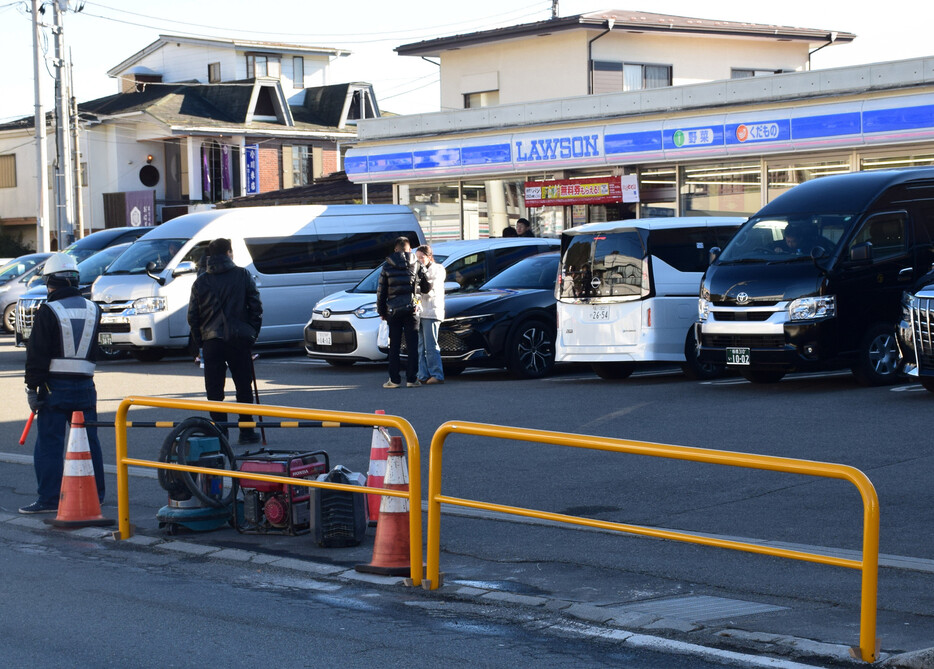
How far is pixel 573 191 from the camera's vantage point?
26.2 metres

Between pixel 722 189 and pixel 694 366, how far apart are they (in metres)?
9.38

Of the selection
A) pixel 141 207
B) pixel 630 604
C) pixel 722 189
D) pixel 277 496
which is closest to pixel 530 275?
pixel 722 189

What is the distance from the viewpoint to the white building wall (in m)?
34.6

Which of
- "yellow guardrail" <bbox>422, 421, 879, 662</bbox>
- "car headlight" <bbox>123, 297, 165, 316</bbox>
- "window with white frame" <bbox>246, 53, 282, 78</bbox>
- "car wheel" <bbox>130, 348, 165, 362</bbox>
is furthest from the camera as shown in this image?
"window with white frame" <bbox>246, 53, 282, 78</bbox>

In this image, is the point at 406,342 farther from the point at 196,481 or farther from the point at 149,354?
the point at 196,481

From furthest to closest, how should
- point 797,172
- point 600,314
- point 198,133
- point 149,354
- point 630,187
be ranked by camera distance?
point 198,133, point 630,187, point 797,172, point 149,354, point 600,314

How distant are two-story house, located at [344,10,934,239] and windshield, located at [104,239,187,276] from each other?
28.5 feet

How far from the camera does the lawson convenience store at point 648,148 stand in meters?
21.3

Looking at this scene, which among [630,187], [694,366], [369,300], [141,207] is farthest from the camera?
[141,207]

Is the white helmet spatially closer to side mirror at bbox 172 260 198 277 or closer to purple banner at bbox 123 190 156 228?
side mirror at bbox 172 260 198 277

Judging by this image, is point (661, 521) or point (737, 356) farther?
point (737, 356)

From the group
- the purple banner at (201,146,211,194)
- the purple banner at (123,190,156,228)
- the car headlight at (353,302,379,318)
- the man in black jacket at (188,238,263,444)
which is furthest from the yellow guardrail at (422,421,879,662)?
the purple banner at (123,190,156,228)

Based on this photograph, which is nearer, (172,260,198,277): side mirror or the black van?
the black van

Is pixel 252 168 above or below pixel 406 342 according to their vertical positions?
above
